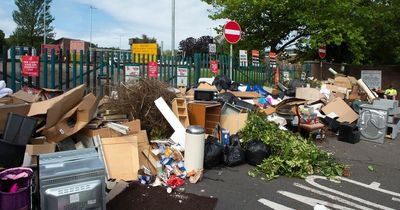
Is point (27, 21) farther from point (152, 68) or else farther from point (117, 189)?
point (117, 189)

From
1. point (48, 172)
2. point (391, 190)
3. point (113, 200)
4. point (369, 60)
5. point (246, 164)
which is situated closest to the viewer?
point (48, 172)

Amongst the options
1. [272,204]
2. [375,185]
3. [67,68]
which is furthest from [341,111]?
[67,68]

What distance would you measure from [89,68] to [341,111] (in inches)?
266

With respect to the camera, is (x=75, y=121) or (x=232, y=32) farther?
(x=232, y=32)

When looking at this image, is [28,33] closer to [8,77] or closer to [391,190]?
[8,77]

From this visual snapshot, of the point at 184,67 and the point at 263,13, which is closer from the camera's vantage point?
the point at 184,67

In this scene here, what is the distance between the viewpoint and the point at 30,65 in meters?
6.70

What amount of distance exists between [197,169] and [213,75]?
647 cm

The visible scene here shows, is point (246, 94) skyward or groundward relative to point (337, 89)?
groundward

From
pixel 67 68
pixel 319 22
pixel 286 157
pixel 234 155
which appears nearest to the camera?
pixel 286 157

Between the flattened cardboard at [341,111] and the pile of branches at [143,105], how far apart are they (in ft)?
17.6

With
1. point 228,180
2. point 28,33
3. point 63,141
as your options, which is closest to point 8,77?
point 63,141

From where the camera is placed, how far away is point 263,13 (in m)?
17.8

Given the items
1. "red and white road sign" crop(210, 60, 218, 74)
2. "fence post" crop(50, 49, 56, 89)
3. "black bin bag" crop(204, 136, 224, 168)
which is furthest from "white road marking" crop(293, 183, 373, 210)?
"red and white road sign" crop(210, 60, 218, 74)
